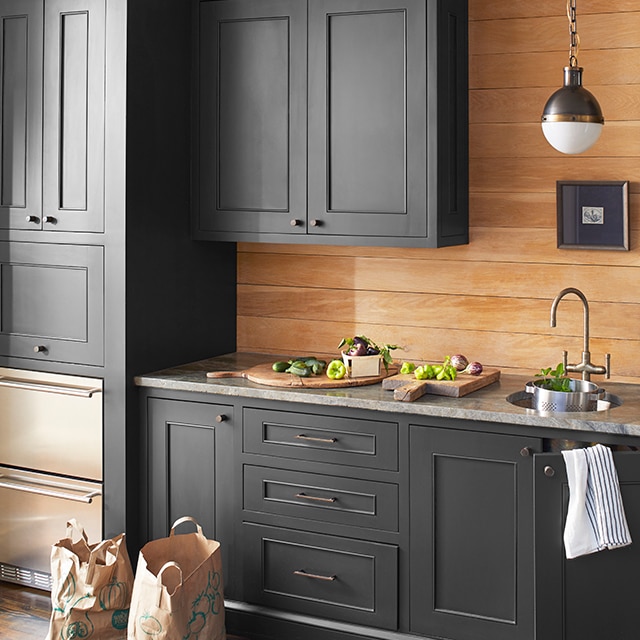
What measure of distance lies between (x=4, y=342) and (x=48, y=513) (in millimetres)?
629

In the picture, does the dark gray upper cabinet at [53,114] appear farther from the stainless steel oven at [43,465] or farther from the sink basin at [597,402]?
the sink basin at [597,402]

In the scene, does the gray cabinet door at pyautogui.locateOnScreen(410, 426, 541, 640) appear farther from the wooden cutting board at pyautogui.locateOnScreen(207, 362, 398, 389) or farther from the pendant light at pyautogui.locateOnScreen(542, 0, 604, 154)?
the pendant light at pyautogui.locateOnScreen(542, 0, 604, 154)

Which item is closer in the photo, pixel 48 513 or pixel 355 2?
pixel 355 2

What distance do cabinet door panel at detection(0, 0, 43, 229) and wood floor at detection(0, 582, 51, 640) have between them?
4.32 feet

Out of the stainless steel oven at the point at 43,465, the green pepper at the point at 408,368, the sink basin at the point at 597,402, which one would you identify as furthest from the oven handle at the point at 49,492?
the sink basin at the point at 597,402

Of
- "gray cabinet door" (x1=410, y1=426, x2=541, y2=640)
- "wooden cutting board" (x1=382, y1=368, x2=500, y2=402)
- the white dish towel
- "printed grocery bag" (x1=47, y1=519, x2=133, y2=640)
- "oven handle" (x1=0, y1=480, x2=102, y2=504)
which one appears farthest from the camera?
"oven handle" (x1=0, y1=480, x2=102, y2=504)

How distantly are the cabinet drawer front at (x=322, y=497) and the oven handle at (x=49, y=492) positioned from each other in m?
0.57

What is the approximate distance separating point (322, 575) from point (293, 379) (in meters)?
0.63

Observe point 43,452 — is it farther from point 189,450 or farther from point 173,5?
point 173,5

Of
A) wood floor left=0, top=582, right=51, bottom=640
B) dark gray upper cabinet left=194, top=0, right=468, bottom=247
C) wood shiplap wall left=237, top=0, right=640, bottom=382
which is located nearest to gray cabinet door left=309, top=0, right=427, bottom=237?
dark gray upper cabinet left=194, top=0, right=468, bottom=247

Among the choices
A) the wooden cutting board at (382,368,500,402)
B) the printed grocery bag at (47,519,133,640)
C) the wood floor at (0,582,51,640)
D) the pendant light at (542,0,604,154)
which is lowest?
the wood floor at (0,582,51,640)

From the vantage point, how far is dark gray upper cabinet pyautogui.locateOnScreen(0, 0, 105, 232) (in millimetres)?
3428

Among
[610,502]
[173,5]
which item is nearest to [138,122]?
[173,5]

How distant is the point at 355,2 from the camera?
3.35 m
